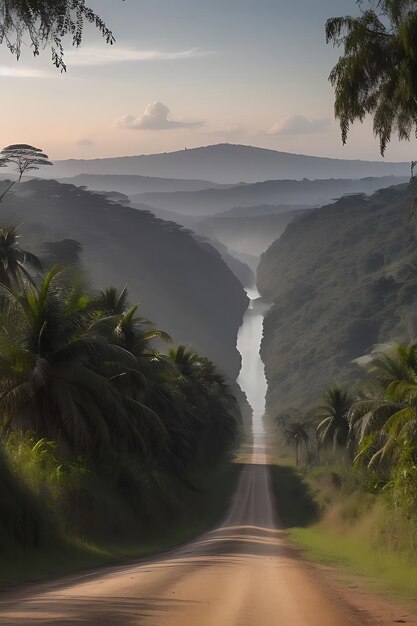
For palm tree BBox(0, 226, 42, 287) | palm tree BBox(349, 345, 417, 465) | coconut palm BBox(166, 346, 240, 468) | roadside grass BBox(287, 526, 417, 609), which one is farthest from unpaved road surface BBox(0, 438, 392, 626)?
coconut palm BBox(166, 346, 240, 468)

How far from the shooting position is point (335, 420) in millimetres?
66188

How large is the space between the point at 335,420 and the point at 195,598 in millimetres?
54220

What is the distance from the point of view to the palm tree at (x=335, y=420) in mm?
65500

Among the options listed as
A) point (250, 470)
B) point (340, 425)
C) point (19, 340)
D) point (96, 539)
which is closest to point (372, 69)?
point (19, 340)

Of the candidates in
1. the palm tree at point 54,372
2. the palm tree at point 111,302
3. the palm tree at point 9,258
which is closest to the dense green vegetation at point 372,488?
the palm tree at point 54,372

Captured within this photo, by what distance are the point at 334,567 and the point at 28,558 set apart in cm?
867

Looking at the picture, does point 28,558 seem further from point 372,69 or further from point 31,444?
point 372,69

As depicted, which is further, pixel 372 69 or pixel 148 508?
pixel 148 508

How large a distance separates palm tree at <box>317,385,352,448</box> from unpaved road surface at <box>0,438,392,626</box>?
43430 millimetres

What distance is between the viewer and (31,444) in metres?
27.1

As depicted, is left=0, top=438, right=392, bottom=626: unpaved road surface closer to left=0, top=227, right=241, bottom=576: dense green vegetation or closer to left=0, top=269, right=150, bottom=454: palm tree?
left=0, top=227, right=241, bottom=576: dense green vegetation

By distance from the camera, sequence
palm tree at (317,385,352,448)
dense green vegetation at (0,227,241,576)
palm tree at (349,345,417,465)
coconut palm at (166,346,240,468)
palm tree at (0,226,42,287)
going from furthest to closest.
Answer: palm tree at (317,385,352,448)
coconut palm at (166,346,240,468)
palm tree at (0,226,42,287)
palm tree at (349,345,417,465)
dense green vegetation at (0,227,241,576)

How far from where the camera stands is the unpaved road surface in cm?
1062

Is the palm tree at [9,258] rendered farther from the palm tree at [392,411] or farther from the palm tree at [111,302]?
the palm tree at [392,411]
